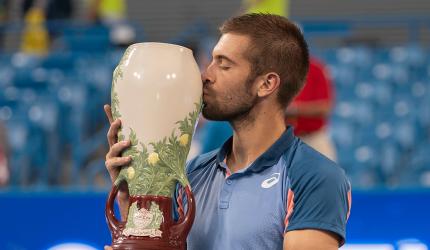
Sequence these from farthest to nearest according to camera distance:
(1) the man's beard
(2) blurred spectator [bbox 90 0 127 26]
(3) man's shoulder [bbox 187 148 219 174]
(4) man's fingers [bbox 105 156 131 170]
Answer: (2) blurred spectator [bbox 90 0 127 26]
(3) man's shoulder [bbox 187 148 219 174]
(1) the man's beard
(4) man's fingers [bbox 105 156 131 170]

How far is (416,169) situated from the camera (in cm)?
773

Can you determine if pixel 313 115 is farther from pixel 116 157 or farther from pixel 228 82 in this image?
pixel 116 157

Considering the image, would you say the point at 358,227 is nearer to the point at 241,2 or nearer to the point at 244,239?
the point at 244,239

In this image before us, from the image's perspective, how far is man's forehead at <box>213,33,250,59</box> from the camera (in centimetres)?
272

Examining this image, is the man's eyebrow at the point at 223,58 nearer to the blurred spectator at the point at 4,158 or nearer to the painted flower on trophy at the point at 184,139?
the painted flower on trophy at the point at 184,139

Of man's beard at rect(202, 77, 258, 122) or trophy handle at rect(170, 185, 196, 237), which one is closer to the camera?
trophy handle at rect(170, 185, 196, 237)

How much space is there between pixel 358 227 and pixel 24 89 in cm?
528

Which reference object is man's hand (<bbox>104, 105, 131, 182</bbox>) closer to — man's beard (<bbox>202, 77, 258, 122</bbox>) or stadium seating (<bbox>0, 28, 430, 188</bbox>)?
man's beard (<bbox>202, 77, 258, 122</bbox>)

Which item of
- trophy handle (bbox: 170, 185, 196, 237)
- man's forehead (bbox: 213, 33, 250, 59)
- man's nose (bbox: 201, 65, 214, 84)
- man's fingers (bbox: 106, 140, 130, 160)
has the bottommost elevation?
trophy handle (bbox: 170, 185, 196, 237)

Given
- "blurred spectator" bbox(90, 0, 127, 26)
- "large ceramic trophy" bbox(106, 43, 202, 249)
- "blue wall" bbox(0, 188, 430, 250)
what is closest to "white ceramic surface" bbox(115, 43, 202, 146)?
"large ceramic trophy" bbox(106, 43, 202, 249)

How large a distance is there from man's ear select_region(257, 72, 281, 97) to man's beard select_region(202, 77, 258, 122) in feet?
0.08

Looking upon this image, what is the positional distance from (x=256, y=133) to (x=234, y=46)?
0.26 meters

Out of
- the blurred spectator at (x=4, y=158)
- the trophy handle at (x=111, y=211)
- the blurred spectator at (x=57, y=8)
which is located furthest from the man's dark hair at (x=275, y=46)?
the blurred spectator at (x=57, y=8)

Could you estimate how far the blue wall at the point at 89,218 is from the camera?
449 centimetres
